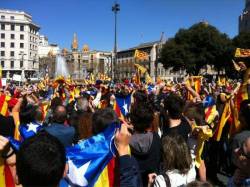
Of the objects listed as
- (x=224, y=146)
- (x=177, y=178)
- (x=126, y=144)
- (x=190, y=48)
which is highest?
(x=190, y=48)

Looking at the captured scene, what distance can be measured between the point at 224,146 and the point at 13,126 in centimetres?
508

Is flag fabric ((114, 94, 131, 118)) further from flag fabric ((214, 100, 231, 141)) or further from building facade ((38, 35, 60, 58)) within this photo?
building facade ((38, 35, 60, 58))

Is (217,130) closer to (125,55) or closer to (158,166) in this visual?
(158,166)

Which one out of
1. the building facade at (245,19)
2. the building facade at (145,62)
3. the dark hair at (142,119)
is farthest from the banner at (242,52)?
the building facade at (145,62)

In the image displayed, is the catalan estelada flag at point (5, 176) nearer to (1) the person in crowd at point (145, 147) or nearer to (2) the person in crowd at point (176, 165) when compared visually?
(2) the person in crowd at point (176, 165)

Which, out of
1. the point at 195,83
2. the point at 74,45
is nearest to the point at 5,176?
the point at 195,83

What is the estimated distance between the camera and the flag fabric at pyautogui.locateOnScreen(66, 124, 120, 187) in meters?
3.42

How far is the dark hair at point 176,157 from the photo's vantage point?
379 cm

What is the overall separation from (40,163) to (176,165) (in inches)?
71.6

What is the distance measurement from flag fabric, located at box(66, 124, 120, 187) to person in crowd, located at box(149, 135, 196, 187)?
52cm

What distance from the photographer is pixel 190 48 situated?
211 ft

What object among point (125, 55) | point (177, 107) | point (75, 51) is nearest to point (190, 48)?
point (177, 107)

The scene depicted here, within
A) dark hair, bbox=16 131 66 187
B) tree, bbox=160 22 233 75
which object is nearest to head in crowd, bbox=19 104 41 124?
dark hair, bbox=16 131 66 187

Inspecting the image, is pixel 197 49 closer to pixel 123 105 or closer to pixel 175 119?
pixel 123 105
